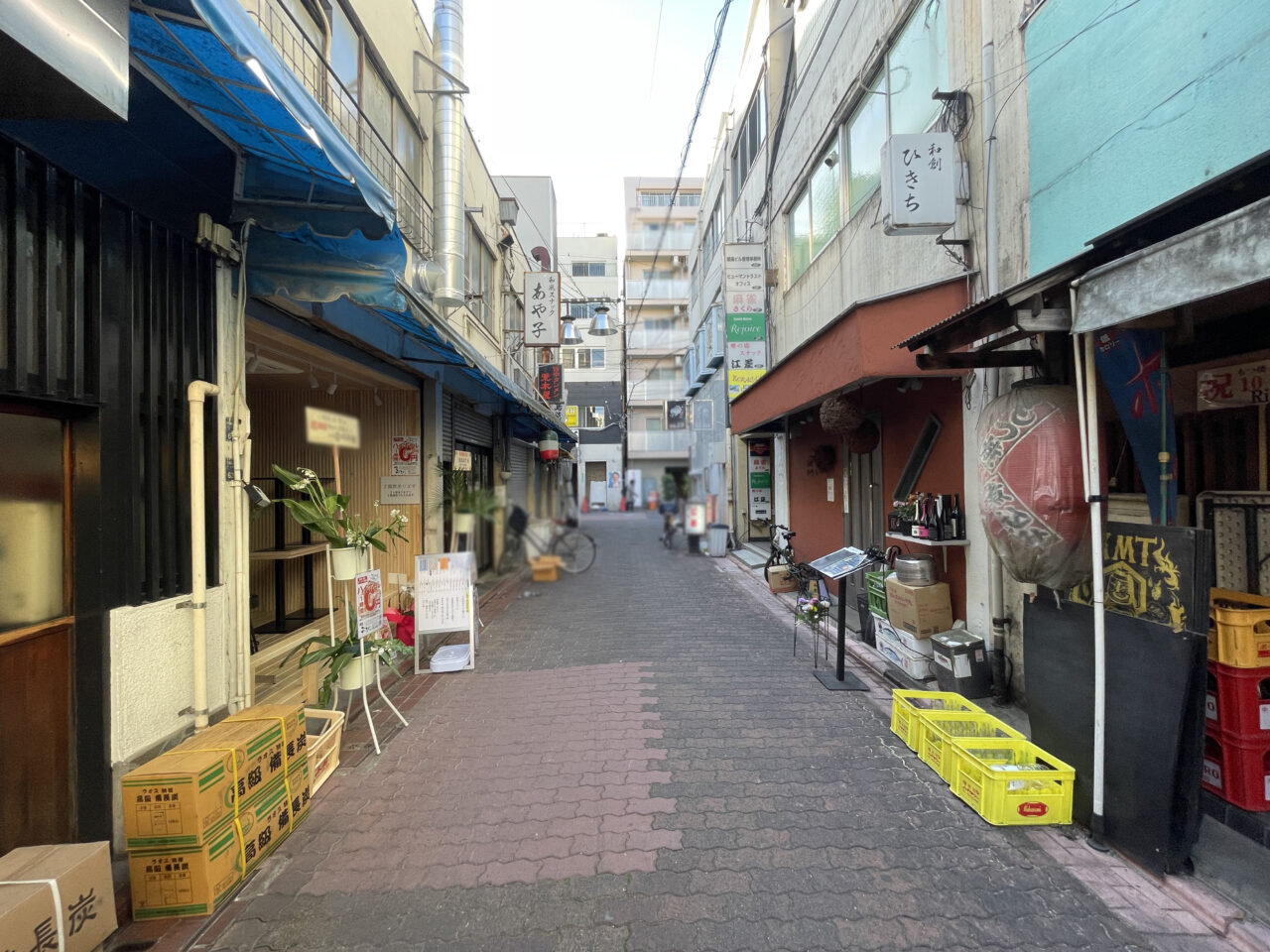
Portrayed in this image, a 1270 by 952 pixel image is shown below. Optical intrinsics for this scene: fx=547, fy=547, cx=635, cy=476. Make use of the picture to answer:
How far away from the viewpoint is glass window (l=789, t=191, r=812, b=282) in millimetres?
9430

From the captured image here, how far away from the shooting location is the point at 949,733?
3.62 meters

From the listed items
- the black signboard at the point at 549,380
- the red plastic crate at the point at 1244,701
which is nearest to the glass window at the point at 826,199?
the red plastic crate at the point at 1244,701

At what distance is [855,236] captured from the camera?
23.5 ft

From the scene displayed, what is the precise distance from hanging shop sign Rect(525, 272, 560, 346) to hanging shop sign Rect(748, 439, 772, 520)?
5.67m

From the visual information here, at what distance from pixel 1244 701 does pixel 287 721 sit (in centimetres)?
498

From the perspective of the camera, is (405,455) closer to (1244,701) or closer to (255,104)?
(255,104)

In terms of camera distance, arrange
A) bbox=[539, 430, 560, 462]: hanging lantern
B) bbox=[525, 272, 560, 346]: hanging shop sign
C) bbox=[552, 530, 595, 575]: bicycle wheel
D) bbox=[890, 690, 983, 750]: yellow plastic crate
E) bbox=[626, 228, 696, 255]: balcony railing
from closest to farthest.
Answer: bbox=[890, 690, 983, 750]: yellow plastic crate < bbox=[552, 530, 595, 575]: bicycle wheel < bbox=[525, 272, 560, 346]: hanging shop sign < bbox=[539, 430, 560, 462]: hanging lantern < bbox=[626, 228, 696, 255]: balcony railing

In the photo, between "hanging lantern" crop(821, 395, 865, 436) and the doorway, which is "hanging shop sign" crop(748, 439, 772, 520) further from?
the doorway

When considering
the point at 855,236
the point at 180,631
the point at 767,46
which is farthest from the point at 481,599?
the point at 767,46

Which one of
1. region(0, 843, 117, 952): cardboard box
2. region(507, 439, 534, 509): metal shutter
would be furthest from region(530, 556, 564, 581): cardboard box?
region(0, 843, 117, 952): cardboard box

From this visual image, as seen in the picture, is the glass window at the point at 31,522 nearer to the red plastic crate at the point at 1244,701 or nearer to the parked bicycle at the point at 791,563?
the red plastic crate at the point at 1244,701

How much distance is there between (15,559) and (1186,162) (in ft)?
20.5

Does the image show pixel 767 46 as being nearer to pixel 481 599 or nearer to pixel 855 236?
pixel 855 236

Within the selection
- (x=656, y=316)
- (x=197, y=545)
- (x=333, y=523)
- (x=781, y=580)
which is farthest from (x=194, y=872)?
(x=656, y=316)
